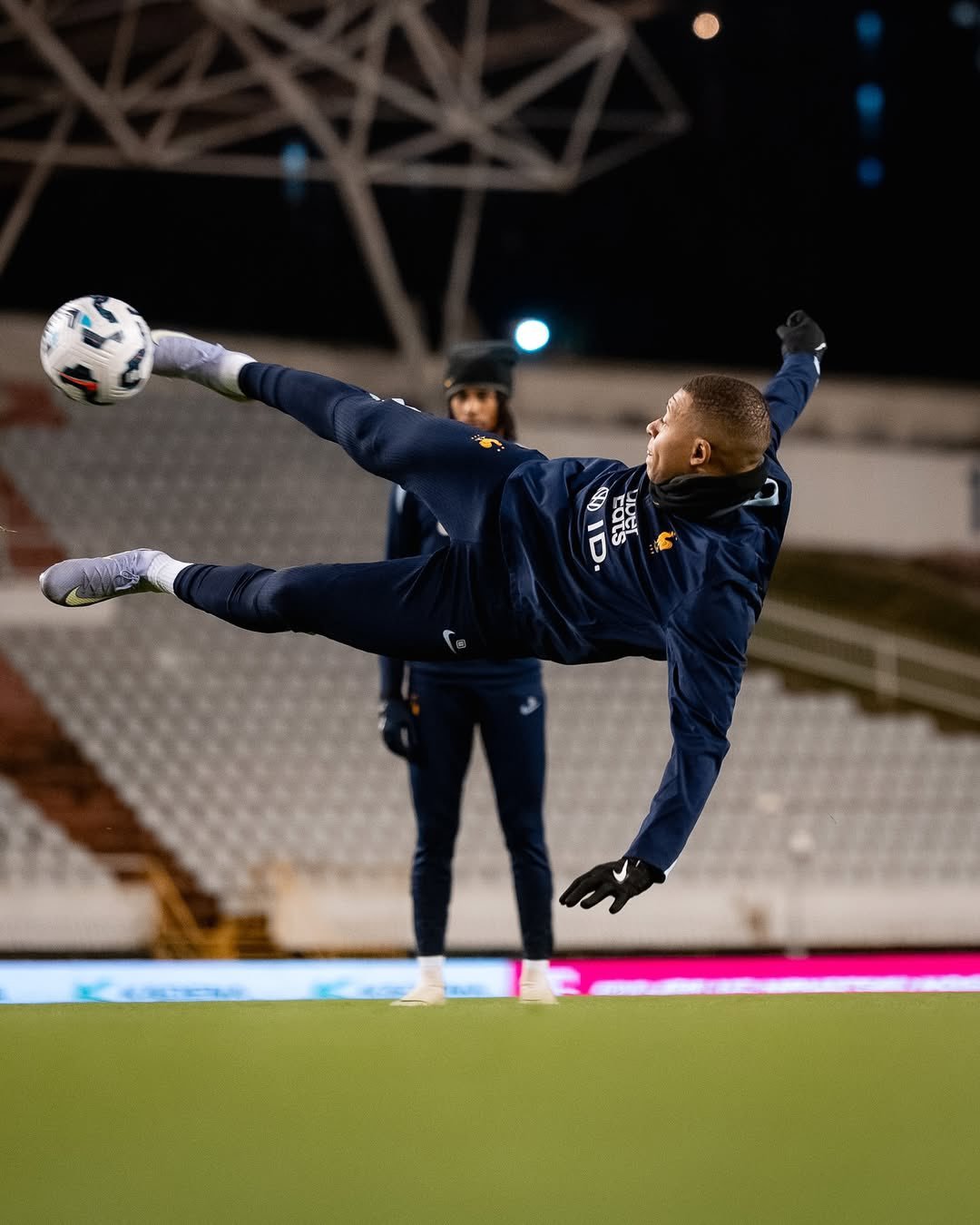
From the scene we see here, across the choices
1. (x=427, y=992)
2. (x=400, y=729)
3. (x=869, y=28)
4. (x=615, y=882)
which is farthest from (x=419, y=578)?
(x=869, y=28)

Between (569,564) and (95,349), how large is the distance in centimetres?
124

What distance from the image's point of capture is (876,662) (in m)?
Answer: 10.5

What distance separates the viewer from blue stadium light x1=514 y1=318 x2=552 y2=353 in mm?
3900

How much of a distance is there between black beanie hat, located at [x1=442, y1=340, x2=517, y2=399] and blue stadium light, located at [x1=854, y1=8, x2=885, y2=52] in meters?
10.2

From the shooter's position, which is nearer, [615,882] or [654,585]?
[615,882]

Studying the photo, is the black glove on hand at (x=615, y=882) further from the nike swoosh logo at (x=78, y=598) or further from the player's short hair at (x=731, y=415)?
the nike swoosh logo at (x=78, y=598)

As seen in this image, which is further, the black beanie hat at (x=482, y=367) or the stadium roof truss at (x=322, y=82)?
the stadium roof truss at (x=322, y=82)

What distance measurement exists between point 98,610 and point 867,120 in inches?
324

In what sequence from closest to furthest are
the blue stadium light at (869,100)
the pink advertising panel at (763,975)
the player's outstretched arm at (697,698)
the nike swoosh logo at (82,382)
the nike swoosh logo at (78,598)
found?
the player's outstretched arm at (697,698) → the nike swoosh logo at (82,382) → the nike swoosh logo at (78,598) → the pink advertising panel at (763,975) → the blue stadium light at (869,100)

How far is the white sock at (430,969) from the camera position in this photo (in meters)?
3.72

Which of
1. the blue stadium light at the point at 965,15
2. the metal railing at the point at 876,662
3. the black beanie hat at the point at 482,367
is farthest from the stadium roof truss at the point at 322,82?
the black beanie hat at the point at 482,367

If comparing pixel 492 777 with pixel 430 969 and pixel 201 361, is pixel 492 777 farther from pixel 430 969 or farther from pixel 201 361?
pixel 201 361

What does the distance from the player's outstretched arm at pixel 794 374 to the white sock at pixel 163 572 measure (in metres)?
1.39

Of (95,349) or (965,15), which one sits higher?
(965,15)
